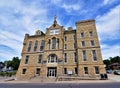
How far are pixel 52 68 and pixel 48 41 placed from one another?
8536 mm

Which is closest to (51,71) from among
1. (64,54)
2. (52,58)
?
(52,58)

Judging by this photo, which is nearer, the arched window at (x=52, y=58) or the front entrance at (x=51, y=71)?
the front entrance at (x=51, y=71)

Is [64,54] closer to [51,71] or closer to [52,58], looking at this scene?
[52,58]

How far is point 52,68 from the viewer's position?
90.8ft

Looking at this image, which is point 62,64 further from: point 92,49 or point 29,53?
point 29,53

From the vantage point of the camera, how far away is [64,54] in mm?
28500

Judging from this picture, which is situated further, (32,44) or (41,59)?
(32,44)

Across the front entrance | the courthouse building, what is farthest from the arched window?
the front entrance

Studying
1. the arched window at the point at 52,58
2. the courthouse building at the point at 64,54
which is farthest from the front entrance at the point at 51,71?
the arched window at the point at 52,58

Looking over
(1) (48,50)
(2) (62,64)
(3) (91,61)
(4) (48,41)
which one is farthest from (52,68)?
(3) (91,61)

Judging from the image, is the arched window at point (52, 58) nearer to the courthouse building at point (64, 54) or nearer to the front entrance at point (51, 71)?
the courthouse building at point (64, 54)

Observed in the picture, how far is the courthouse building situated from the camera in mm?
25234

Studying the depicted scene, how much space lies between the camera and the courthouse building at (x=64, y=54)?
2523 cm

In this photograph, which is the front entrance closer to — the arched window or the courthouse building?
the courthouse building
